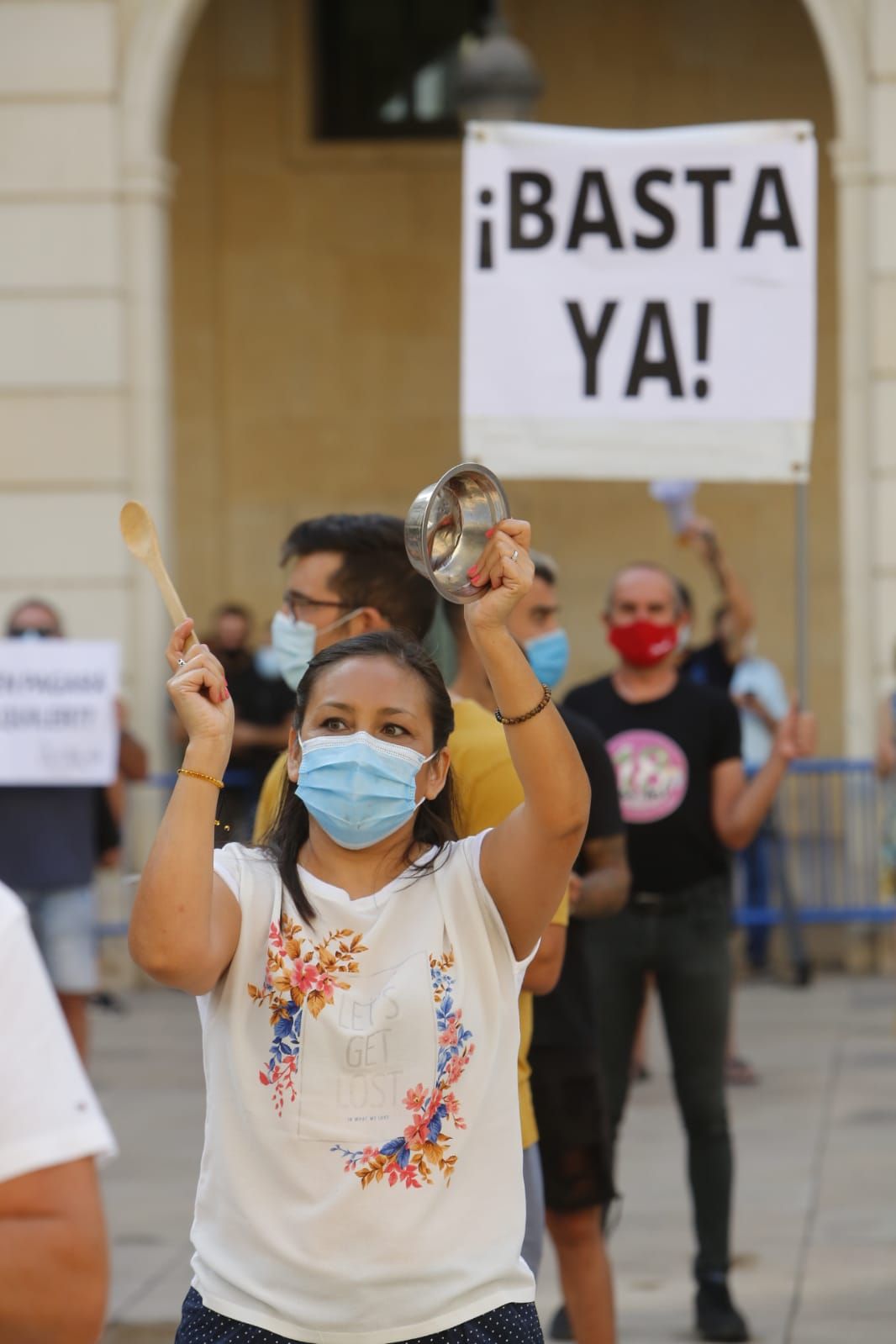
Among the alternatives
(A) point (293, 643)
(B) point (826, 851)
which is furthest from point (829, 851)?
(A) point (293, 643)

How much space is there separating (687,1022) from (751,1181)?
1.85m

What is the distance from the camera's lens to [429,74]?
47.4 ft

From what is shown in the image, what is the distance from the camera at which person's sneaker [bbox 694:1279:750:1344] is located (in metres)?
5.55

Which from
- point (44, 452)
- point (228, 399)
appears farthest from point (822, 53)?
point (44, 452)

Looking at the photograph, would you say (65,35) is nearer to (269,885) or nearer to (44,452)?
(44,452)

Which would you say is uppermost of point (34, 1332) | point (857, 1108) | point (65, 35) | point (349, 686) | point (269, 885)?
point (65, 35)

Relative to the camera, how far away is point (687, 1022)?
565cm

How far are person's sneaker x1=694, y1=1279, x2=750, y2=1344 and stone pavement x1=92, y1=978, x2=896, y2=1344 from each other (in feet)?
0.25

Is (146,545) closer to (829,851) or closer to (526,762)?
(526,762)

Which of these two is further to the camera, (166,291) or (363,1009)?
(166,291)

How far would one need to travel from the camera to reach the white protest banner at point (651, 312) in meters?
5.85

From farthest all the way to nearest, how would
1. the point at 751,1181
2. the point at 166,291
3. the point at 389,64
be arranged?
the point at 389,64 → the point at 166,291 → the point at 751,1181

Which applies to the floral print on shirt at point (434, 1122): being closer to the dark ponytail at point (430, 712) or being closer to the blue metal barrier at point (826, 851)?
the dark ponytail at point (430, 712)

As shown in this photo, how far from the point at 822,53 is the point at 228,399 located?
4502 millimetres
